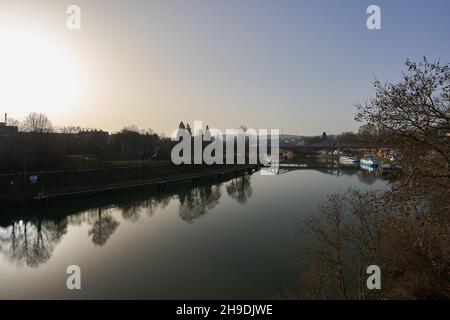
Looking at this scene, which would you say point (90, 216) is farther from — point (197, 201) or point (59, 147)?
point (59, 147)

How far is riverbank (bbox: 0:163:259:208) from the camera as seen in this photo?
19.6m

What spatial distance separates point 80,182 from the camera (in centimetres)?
2488

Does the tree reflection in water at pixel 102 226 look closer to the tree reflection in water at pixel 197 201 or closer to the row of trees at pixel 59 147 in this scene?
the tree reflection in water at pixel 197 201

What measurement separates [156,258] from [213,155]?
1539 inches

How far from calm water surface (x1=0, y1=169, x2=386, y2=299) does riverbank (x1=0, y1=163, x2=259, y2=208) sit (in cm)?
85

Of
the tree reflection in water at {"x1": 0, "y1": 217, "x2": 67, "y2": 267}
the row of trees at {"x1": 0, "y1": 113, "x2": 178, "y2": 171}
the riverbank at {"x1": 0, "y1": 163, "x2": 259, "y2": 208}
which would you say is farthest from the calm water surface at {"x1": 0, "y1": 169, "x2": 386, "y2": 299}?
the row of trees at {"x1": 0, "y1": 113, "x2": 178, "y2": 171}

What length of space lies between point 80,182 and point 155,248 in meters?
14.2

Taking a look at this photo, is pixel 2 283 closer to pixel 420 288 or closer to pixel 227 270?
pixel 227 270

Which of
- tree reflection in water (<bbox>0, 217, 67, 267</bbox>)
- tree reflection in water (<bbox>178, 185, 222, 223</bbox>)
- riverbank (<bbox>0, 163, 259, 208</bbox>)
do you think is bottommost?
tree reflection in water (<bbox>0, 217, 67, 267</bbox>)

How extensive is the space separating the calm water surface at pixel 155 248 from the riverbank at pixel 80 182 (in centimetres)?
85

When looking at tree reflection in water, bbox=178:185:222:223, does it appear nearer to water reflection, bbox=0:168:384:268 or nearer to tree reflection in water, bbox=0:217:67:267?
water reflection, bbox=0:168:384:268

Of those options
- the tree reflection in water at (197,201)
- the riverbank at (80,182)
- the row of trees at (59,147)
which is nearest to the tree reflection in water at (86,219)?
the tree reflection in water at (197,201)

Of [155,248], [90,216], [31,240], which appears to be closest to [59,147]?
[90,216]
